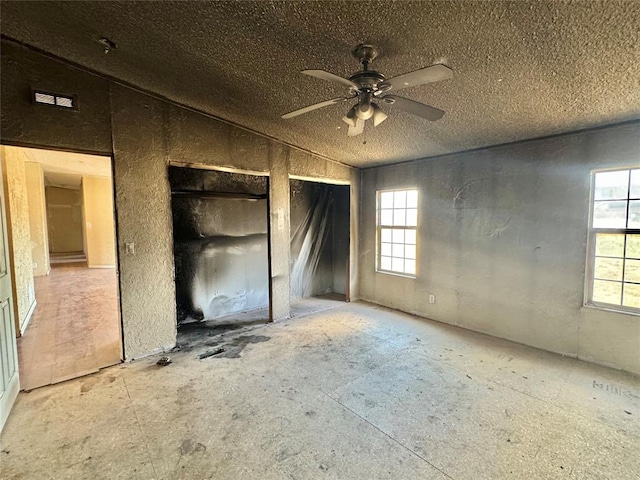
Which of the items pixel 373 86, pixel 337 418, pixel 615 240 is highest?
pixel 373 86

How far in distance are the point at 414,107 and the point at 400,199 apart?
2882mm

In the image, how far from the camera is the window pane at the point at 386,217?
198 inches

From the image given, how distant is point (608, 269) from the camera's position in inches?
120

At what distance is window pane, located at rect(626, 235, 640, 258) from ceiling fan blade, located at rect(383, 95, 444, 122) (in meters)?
2.42

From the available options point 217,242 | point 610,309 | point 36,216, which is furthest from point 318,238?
point 36,216

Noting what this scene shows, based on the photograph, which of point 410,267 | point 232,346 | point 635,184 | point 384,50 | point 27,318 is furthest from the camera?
point 410,267

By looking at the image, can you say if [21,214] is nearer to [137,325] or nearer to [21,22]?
[137,325]

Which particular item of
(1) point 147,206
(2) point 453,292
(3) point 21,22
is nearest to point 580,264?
(2) point 453,292

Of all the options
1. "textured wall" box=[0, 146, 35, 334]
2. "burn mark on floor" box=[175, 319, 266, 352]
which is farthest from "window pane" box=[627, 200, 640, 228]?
"textured wall" box=[0, 146, 35, 334]

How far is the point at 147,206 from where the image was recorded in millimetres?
3209

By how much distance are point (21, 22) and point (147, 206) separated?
162 cm

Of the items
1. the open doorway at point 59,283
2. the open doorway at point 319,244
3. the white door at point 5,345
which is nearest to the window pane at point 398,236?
the open doorway at point 319,244

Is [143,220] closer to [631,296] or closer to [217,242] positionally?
[217,242]

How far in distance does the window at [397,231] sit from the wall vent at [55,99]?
4.02 metres
